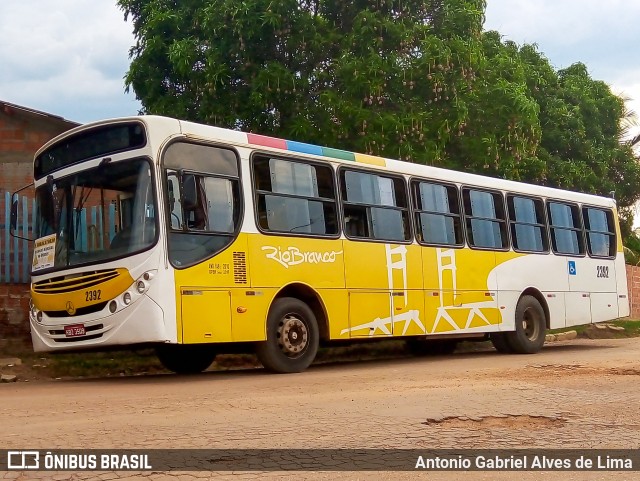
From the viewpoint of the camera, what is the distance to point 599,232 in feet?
58.8

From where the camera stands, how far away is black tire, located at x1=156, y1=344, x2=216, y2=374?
1198 centimetres

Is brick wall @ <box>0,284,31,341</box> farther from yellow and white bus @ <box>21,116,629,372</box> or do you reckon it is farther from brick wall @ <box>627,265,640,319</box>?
brick wall @ <box>627,265,640,319</box>

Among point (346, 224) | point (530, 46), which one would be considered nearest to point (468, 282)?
point (346, 224)

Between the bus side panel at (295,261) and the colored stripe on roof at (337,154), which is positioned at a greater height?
the colored stripe on roof at (337,154)

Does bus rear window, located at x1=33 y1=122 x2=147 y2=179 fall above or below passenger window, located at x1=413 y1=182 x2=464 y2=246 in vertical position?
above

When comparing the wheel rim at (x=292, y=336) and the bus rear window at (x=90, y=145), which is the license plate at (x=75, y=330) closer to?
the bus rear window at (x=90, y=145)

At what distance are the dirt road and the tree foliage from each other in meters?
7.55

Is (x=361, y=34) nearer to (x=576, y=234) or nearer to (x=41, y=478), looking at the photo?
(x=576, y=234)

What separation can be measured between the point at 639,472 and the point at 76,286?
6681 mm

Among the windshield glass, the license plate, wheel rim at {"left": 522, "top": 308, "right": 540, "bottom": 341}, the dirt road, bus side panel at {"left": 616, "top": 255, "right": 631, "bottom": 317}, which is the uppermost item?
the windshield glass

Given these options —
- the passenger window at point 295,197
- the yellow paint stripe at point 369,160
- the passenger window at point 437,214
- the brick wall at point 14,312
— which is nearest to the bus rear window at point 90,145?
the passenger window at point 295,197

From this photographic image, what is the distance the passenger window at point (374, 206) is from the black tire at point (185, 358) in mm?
2610

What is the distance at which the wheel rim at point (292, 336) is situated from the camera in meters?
10.9

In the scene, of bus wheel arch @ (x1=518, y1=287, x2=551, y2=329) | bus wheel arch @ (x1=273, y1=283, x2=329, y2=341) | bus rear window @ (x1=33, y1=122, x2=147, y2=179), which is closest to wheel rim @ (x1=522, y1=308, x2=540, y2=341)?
bus wheel arch @ (x1=518, y1=287, x2=551, y2=329)
